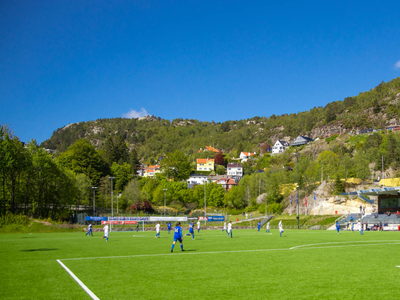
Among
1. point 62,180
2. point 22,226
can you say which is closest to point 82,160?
point 62,180

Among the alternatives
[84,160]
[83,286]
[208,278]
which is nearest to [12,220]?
[83,286]

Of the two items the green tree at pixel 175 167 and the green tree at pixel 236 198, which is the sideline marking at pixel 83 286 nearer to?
the green tree at pixel 236 198

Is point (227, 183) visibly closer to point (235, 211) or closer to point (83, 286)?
point (235, 211)

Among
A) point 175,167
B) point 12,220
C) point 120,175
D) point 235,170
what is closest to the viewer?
point 12,220

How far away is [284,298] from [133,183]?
107502mm

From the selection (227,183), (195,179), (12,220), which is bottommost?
(12,220)

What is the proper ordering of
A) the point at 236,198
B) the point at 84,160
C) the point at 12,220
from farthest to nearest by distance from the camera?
1. the point at 236,198
2. the point at 84,160
3. the point at 12,220

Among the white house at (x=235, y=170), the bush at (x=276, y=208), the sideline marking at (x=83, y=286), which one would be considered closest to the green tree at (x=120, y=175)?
the bush at (x=276, y=208)

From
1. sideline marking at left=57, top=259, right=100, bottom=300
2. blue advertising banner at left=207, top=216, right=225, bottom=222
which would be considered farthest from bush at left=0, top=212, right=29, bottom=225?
sideline marking at left=57, top=259, right=100, bottom=300

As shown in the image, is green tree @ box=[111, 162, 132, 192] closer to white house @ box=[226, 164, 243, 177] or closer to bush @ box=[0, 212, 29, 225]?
bush @ box=[0, 212, 29, 225]

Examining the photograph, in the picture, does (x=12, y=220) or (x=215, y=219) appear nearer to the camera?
(x=12, y=220)

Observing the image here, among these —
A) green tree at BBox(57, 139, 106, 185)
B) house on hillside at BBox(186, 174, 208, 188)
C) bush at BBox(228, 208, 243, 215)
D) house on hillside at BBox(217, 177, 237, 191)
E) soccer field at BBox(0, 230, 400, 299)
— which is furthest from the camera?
house on hillside at BBox(186, 174, 208, 188)

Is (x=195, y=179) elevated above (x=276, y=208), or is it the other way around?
(x=195, y=179)

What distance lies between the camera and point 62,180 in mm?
72125
